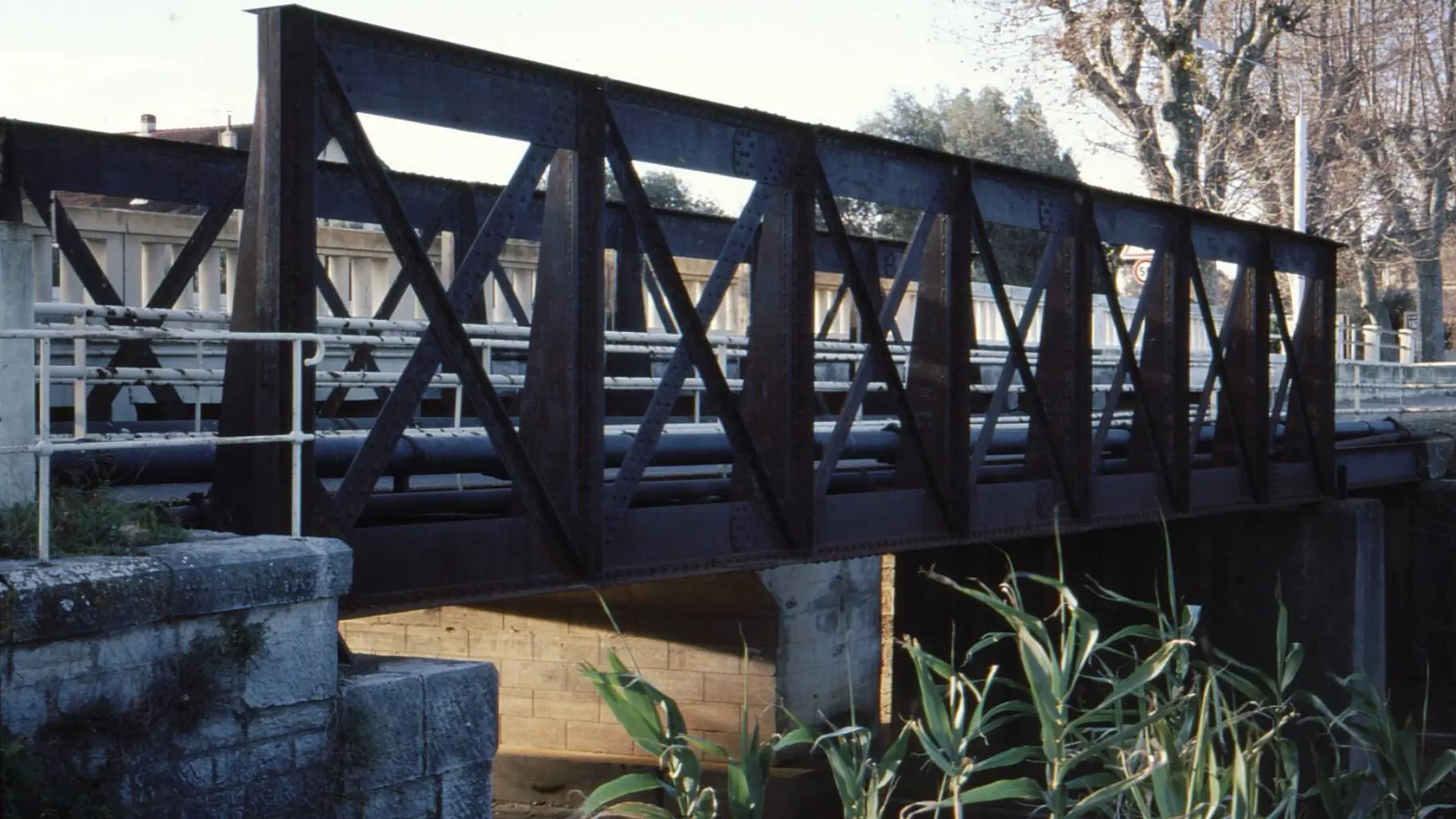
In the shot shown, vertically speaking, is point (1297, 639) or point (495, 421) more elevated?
point (495, 421)

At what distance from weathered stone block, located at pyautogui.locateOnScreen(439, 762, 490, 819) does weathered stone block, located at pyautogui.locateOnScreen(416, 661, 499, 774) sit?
0.12 ft

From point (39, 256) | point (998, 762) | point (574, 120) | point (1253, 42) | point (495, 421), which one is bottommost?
point (998, 762)

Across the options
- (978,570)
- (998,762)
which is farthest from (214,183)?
(978,570)

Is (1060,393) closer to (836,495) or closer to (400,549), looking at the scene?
(836,495)

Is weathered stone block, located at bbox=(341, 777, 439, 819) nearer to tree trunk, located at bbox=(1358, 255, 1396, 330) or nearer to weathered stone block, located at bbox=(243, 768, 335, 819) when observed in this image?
weathered stone block, located at bbox=(243, 768, 335, 819)

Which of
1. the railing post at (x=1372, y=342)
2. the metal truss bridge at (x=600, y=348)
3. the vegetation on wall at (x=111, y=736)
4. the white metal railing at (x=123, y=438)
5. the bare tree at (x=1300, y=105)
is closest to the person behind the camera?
the vegetation on wall at (x=111, y=736)

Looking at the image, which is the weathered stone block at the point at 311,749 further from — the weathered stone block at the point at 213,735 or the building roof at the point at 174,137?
the building roof at the point at 174,137

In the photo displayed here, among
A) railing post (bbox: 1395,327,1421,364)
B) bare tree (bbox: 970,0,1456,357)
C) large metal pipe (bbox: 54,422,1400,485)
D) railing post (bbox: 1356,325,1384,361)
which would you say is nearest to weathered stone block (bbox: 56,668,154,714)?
large metal pipe (bbox: 54,422,1400,485)

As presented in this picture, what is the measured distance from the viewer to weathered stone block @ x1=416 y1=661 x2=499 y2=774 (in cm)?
596

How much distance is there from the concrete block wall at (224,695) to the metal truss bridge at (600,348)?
868 mm

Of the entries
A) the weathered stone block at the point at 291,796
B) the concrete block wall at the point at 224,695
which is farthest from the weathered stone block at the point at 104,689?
the weathered stone block at the point at 291,796

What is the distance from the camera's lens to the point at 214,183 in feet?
34.7

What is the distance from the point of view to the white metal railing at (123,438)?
194 inches

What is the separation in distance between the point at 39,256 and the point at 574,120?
2.65 metres
